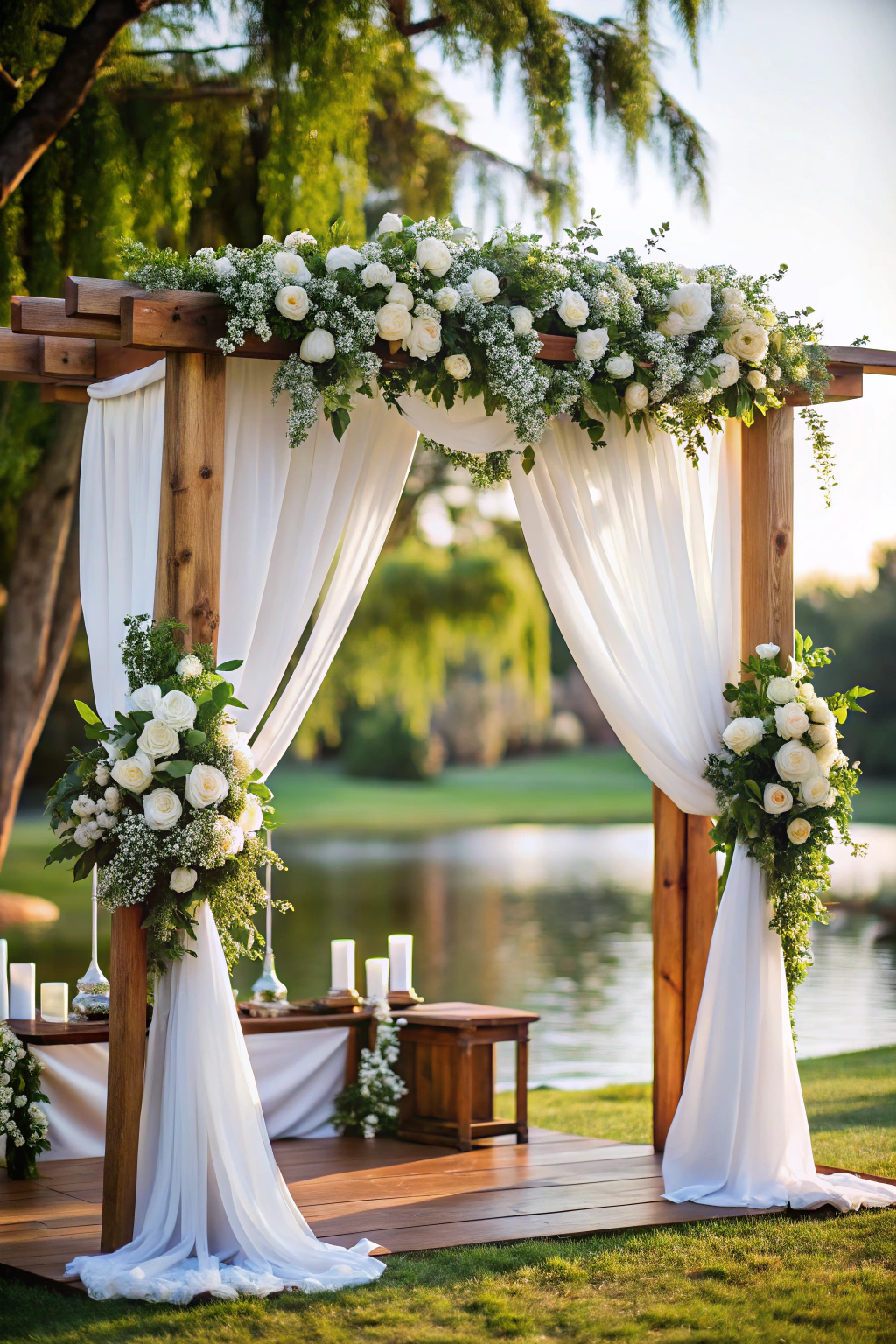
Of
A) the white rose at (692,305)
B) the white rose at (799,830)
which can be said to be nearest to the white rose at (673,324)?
the white rose at (692,305)

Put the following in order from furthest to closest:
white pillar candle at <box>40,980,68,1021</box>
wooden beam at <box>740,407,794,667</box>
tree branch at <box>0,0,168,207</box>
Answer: tree branch at <box>0,0,168,207</box>, white pillar candle at <box>40,980,68,1021</box>, wooden beam at <box>740,407,794,667</box>

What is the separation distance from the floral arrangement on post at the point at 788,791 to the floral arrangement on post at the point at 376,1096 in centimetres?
144

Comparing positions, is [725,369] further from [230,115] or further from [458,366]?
[230,115]

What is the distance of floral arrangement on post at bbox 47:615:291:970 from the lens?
3.63 m

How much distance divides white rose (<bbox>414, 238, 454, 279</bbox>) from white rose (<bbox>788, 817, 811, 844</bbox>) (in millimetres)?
1828

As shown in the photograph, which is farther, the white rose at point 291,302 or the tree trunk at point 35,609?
the tree trunk at point 35,609

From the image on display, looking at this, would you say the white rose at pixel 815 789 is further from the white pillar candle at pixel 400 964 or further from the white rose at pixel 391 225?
the white rose at pixel 391 225

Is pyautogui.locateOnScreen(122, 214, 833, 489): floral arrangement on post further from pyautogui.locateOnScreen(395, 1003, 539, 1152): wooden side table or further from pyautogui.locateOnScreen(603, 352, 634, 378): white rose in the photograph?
pyautogui.locateOnScreen(395, 1003, 539, 1152): wooden side table

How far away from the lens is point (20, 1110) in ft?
15.3

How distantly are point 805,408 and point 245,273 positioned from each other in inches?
72.2

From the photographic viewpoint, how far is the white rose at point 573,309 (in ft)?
13.9

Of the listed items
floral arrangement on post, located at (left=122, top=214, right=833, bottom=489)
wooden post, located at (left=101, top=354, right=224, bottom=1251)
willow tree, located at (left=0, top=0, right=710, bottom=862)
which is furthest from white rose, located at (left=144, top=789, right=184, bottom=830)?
willow tree, located at (left=0, top=0, right=710, bottom=862)

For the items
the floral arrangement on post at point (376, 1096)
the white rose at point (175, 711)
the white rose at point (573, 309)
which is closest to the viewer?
the white rose at point (175, 711)

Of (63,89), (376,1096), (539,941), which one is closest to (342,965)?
(376,1096)
